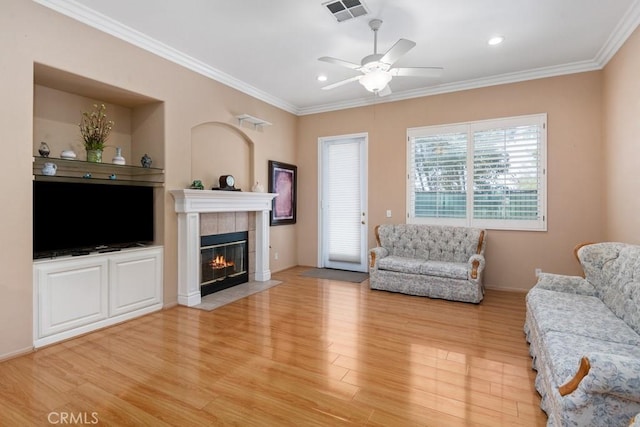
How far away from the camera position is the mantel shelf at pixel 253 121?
198 inches

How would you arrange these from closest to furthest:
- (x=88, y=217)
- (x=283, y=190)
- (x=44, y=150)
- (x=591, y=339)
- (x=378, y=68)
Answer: (x=591, y=339), (x=44, y=150), (x=378, y=68), (x=88, y=217), (x=283, y=190)

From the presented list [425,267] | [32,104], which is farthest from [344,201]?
[32,104]

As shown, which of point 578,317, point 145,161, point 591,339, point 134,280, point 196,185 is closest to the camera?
point 591,339

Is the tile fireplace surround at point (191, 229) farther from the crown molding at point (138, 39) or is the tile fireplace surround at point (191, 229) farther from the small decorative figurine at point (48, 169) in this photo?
the crown molding at point (138, 39)

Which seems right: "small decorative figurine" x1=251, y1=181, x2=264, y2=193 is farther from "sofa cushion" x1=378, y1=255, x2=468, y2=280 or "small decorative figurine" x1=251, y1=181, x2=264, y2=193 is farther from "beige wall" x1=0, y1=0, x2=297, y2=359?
"sofa cushion" x1=378, y1=255, x2=468, y2=280

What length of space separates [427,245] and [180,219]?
11.8 ft

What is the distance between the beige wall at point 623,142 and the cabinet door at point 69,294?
18.3ft

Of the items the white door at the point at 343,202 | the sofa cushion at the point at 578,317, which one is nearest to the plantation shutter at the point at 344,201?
the white door at the point at 343,202

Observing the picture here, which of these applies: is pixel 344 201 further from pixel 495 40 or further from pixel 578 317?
pixel 578 317

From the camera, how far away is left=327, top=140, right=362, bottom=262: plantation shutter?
20.1 feet

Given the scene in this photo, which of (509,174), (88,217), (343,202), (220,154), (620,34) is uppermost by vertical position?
(620,34)

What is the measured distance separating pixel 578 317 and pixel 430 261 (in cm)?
239

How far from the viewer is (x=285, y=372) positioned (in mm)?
2547

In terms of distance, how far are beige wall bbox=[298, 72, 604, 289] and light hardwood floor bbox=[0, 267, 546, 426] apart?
118 cm
